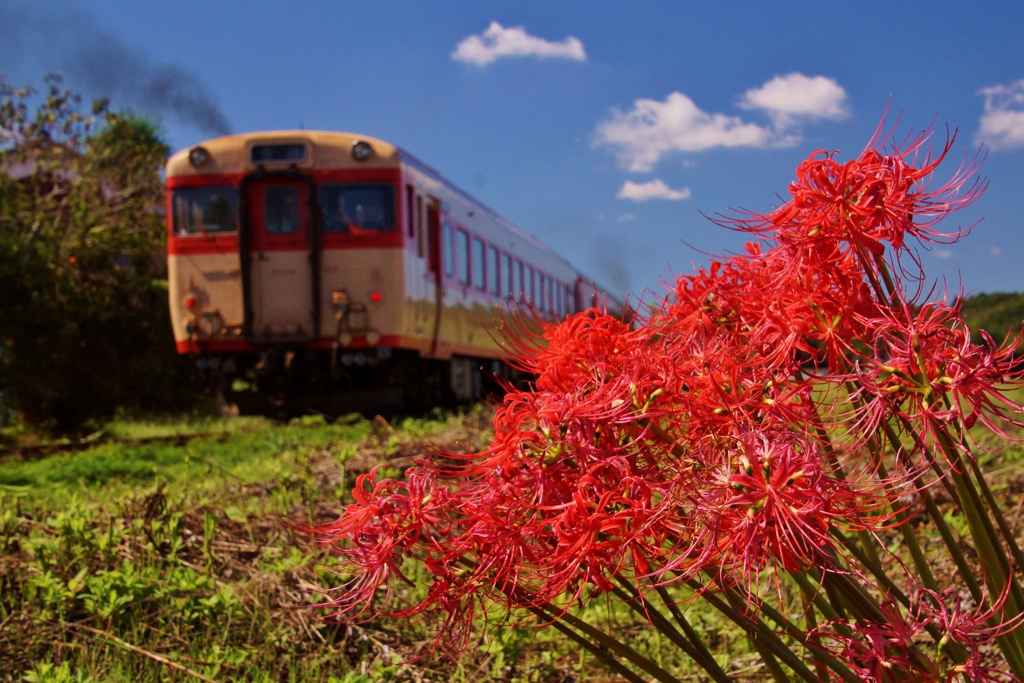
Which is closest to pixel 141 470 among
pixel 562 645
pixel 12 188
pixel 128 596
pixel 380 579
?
pixel 128 596

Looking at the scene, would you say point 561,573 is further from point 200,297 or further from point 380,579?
point 200,297

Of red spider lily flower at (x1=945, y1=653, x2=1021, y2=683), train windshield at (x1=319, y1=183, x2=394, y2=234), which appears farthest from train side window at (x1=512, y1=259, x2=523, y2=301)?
red spider lily flower at (x1=945, y1=653, x2=1021, y2=683)

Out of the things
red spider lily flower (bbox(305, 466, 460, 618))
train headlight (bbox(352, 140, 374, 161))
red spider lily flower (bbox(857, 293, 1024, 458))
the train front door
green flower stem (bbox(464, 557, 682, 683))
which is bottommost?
green flower stem (bbox(464, 557, 682, 683))

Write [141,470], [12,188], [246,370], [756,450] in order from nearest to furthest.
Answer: [756,450] → [141,470] → [246,370] → [12,188]

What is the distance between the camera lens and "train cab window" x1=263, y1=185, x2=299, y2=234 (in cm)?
1149

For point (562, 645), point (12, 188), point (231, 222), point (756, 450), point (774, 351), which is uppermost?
point (12, 188)

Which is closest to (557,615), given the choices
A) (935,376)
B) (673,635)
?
(673,635)

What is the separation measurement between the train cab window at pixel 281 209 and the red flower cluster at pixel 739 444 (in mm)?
10252

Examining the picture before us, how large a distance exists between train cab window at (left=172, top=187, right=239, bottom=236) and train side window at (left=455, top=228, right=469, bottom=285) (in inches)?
139

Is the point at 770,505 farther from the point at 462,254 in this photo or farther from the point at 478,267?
the point at 478,267

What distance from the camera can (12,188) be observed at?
47.5 feet

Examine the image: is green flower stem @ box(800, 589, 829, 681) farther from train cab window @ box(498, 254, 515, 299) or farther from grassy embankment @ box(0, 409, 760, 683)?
train cab window @ box(498, 254, 515, 299)

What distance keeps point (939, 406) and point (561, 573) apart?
0.62m

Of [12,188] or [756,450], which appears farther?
[12,188]
